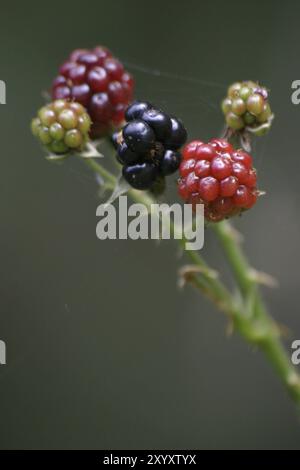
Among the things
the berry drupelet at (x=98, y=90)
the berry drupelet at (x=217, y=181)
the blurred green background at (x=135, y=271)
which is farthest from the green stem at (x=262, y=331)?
the blurred green background at (x=135, y=271)

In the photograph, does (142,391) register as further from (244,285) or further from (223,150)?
(223,150)

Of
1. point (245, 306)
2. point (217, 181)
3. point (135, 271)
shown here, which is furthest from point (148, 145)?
point (135, 271)

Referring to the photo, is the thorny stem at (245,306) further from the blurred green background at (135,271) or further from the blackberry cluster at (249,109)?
the blurred green background at (135,271)

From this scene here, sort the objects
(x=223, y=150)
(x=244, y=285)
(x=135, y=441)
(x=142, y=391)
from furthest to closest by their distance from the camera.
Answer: (x=142, y=391), (x=135, y=441), (x=244, y=285), (x=223, y=150)

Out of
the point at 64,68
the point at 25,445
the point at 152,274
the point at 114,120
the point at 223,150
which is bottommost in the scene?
the point at 25,445

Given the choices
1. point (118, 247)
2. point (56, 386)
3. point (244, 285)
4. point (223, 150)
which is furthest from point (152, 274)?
point (223, 150)

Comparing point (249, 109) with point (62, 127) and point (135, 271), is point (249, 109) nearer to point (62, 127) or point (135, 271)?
point (62, 127)

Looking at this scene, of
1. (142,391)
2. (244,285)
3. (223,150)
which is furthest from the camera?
(142,391)
